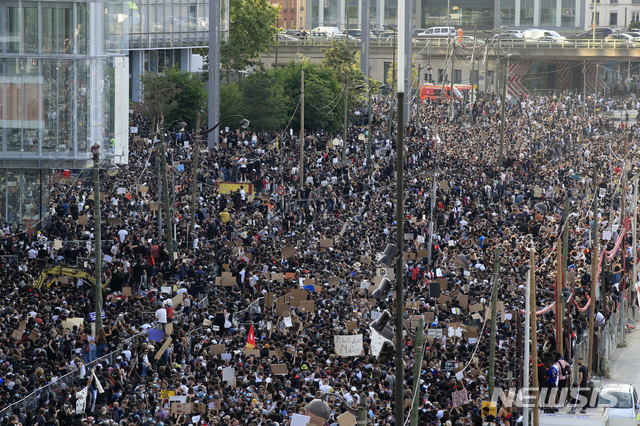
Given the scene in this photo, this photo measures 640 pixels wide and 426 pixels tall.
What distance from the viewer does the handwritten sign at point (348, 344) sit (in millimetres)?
24188

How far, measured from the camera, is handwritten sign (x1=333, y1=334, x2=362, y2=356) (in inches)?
952

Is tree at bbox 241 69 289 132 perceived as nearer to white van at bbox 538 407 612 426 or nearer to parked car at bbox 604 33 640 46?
parked car at bbox 604 33 640 46

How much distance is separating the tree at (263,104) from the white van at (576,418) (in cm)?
3902

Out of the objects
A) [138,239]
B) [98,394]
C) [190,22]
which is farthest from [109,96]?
[190,22]

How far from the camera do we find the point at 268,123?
58281mm

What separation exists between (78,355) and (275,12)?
55301 millimetres

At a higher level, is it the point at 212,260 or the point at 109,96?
the point at 109,96

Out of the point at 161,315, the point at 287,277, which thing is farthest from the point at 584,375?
the point at 161,315

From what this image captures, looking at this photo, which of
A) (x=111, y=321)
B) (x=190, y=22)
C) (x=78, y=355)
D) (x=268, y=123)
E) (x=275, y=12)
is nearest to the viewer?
(x=78, y=355)

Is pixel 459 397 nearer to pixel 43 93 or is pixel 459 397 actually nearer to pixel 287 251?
pixel 287 251

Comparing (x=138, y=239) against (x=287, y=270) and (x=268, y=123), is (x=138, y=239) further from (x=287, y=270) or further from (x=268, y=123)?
(x=268, y=123)

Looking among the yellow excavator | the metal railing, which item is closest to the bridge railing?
the yellow excavator

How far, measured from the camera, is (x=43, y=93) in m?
39.2

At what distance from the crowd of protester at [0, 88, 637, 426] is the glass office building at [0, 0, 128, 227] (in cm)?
135
